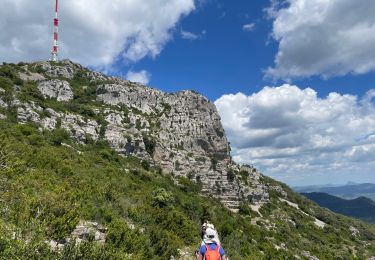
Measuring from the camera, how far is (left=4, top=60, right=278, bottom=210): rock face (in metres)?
72.2

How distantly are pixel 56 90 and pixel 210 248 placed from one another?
89645mm

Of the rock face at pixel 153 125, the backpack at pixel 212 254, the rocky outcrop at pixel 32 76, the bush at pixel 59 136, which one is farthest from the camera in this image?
the rocky outcrop at pixel 32 76

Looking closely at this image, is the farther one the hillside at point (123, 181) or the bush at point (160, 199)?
the bush at point (160, 199)

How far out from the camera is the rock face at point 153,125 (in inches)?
2844

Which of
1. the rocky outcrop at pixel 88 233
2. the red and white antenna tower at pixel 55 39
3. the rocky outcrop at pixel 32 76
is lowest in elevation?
the rocky outcrop at pixel 88 233

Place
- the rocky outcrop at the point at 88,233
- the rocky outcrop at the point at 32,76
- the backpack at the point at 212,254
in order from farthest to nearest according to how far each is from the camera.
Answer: the rocky outcrop at the point at 32,76 → the rocky outcrop at the point at 88,233 → the backpack at the point at 212,254

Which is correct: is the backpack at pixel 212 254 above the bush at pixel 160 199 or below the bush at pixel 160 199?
below

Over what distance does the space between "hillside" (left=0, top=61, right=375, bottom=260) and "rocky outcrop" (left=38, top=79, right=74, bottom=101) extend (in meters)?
0.33

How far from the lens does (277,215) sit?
84.9m

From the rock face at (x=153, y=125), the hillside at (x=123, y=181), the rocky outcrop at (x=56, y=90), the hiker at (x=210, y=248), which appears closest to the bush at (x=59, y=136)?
the hillside at (x=123, y=181)

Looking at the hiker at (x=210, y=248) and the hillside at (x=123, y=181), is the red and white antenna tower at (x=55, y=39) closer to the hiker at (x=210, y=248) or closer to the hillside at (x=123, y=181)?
the hillside at (x=123, y=181)

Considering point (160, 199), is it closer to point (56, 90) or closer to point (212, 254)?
point (212, 254)

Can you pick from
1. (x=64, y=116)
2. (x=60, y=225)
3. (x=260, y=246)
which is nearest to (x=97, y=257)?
(x=60, y=225)

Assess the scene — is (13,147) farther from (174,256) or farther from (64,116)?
(64,116)
